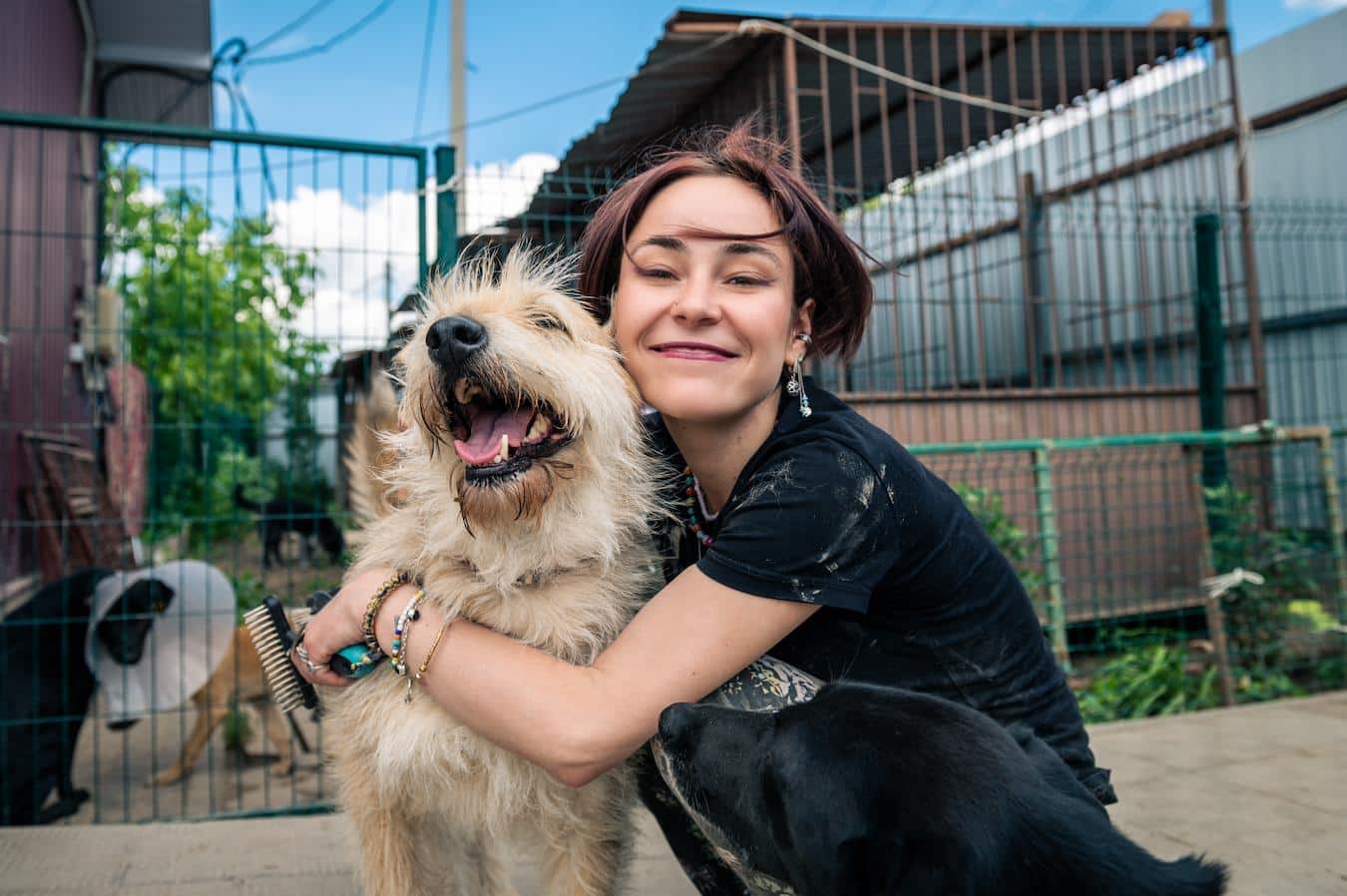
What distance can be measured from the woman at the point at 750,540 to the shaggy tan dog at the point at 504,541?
98 millimetres

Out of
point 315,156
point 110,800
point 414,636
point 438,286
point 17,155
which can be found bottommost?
point 110,800

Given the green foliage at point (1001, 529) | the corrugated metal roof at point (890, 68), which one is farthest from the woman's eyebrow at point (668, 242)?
the corrugated metal roof at point (890, 68)

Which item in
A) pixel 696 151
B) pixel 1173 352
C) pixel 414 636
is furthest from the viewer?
pixel 1173 352

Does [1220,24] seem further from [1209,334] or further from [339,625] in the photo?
[339,625]

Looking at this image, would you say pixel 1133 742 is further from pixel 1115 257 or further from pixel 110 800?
pixel 1115 257

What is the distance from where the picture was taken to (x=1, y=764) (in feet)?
10.8

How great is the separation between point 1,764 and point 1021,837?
3618mm

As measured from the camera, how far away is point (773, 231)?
182 centimetres

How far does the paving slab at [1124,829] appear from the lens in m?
2.47

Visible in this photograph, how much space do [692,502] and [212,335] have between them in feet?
7.49

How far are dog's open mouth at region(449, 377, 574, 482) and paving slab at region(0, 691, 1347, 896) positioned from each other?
1.05 metres

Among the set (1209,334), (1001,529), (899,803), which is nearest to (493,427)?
(899,803)

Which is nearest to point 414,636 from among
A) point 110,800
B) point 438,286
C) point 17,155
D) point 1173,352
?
point 438,286

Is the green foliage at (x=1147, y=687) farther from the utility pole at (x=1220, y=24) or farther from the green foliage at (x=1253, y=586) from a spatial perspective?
the utility pole at (x=1220, y=24)
